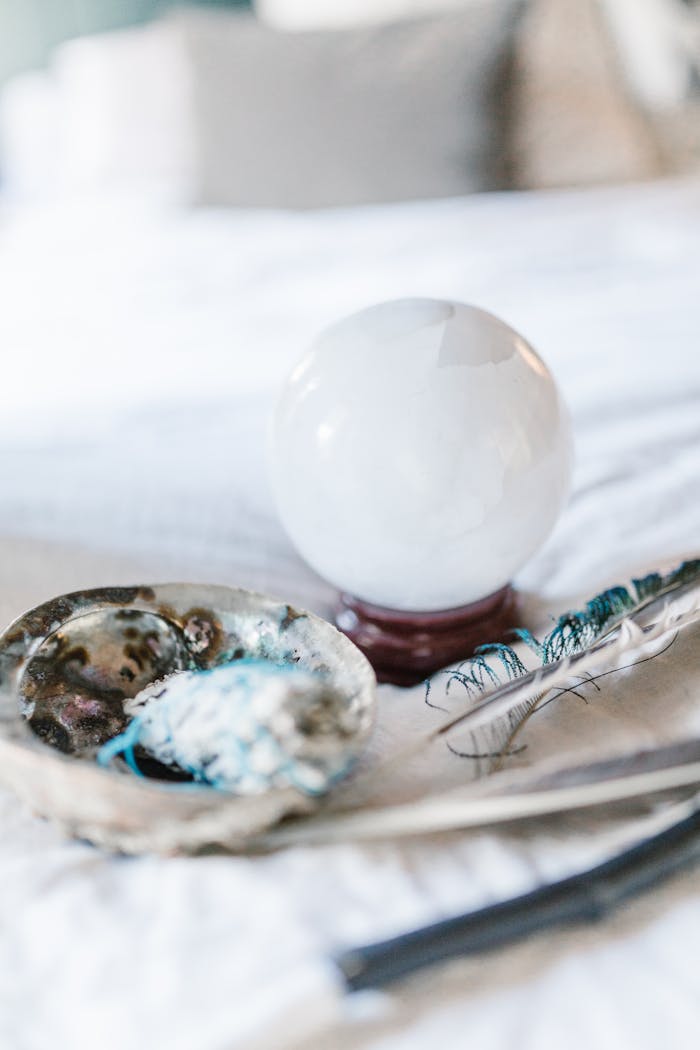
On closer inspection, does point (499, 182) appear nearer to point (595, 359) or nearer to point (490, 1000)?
point (595, 359)

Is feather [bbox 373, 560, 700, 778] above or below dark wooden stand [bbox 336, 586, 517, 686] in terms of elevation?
above

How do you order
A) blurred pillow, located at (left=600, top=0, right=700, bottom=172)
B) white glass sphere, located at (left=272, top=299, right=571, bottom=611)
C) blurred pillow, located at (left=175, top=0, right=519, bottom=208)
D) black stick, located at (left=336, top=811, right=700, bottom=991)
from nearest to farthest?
black stick, located at (left=336, top=811, right=700, bottom=991) → white glass sphere, located at (left=272, top=299, right=571, bottom=611) → blurred pillow, located at (left=175, top=0, right=519, bottom=208) → blurred pillow, located at (left=600, top=0, right=700, bottom=172)

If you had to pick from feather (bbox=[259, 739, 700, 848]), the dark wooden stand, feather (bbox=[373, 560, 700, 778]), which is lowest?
the dark wooden stand

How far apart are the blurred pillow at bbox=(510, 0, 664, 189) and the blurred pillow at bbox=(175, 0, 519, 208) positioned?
4 centimetres

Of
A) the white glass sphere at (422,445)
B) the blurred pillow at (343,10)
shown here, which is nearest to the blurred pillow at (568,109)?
the blurred pillow at (343,10)

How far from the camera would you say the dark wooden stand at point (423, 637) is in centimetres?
48

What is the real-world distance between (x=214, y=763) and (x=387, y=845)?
2.5 inches

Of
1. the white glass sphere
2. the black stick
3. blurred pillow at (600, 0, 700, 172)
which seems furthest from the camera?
blurred pillow at (600, 0, 700, 172)

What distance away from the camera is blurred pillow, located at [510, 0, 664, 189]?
124cm

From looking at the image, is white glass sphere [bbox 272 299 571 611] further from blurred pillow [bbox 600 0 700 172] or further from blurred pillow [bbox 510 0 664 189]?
blurred pillow [bbox 600 0 700 172]

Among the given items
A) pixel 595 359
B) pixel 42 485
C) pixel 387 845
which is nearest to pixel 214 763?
pixel 387 845

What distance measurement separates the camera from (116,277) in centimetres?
103

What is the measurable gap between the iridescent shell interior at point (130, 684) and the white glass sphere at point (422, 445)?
70 mm

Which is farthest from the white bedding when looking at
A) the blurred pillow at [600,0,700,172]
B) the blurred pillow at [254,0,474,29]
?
the blurred pillow at [254,0,474,29]
